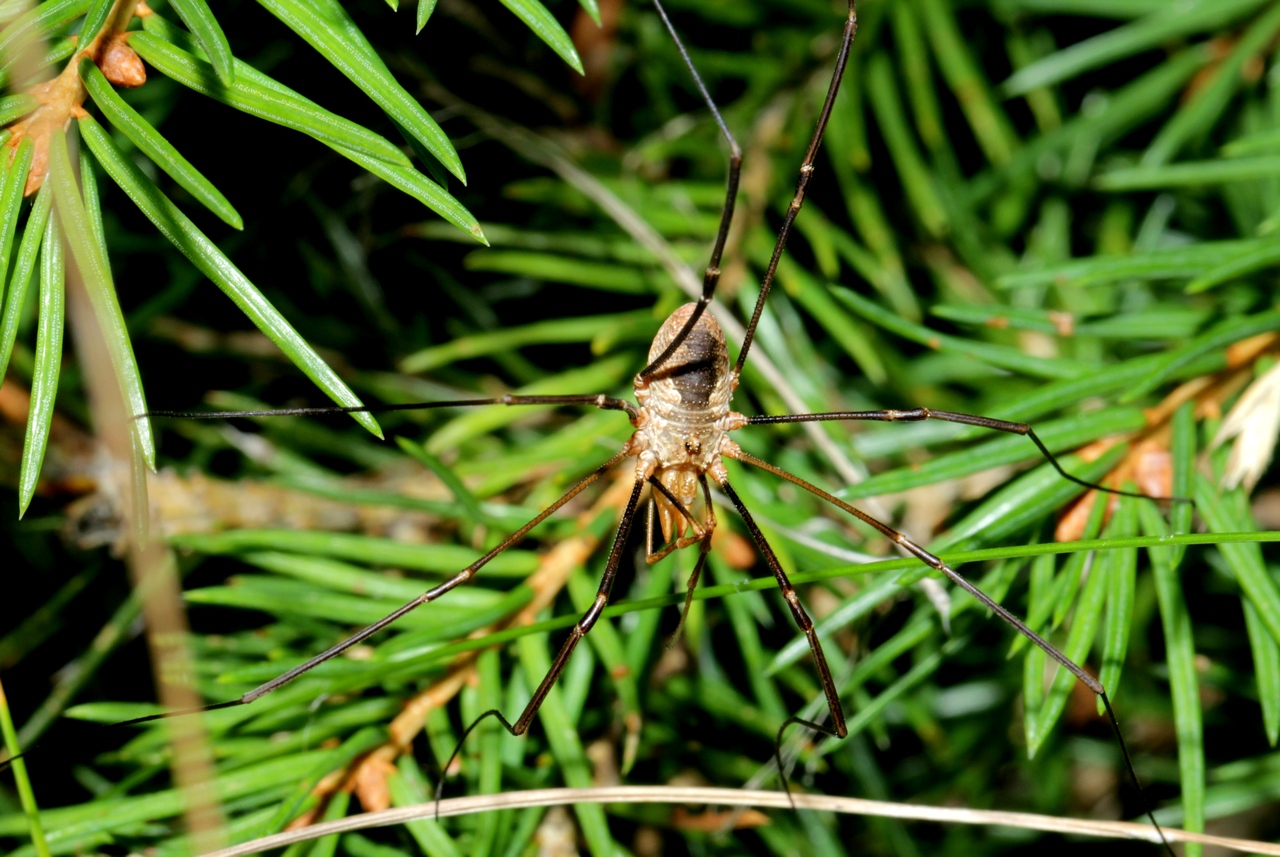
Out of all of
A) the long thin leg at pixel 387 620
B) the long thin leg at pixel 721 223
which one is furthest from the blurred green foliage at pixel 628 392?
the long thin leg at pixel 721 223

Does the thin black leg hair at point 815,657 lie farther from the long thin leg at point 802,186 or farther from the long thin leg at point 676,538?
the long thin leg at point 802,186

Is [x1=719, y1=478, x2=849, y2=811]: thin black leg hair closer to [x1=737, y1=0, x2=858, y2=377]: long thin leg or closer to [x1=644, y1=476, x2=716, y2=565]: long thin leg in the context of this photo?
[x1=644, y1=476, x2=716, y2=565]: long thin leg

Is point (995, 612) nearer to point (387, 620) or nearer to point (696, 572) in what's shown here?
point (696, 572)

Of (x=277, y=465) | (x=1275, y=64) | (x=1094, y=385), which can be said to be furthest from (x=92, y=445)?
(x=1275, y=64)

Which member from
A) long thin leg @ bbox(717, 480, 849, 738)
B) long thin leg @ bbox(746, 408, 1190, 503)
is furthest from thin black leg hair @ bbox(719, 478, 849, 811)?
long thin leg @ bbox(746, 408, 1190, 503)

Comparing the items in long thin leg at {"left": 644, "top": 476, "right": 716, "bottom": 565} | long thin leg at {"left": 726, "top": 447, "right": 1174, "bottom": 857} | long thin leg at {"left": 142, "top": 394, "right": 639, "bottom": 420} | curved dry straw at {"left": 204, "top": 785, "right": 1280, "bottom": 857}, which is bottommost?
curved dry straw at {"left": 204, "top": 785, "right": 1280, "bottom": 857}

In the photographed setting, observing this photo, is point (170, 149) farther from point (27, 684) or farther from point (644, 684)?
point (27, 684)

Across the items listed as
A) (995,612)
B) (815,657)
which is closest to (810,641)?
(815,657)
